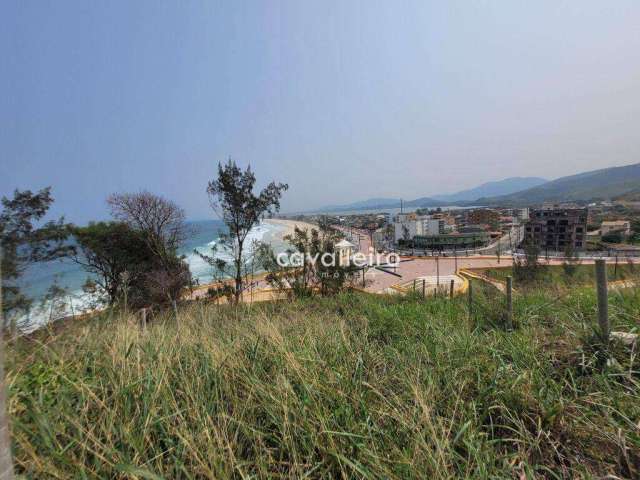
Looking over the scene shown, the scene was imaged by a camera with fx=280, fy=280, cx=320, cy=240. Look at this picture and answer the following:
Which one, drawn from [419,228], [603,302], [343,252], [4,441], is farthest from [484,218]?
[4,441]

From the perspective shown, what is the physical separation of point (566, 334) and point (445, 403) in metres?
1.62

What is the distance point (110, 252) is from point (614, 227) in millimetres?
53284

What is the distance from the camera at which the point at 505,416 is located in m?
1.49

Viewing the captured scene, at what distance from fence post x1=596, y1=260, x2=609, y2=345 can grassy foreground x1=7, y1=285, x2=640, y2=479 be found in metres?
0.17

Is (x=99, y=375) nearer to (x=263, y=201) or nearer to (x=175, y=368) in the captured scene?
(x=175, y=368)

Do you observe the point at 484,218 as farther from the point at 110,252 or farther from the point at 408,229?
the point at 110,252

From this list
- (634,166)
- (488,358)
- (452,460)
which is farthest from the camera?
(634,166)

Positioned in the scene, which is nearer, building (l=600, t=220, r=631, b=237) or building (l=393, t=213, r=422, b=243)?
building (l=600, t=220, r=631, b=237)

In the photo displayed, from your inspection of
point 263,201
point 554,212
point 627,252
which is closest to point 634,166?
point 554,212

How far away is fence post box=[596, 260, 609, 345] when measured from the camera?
2.16 meters

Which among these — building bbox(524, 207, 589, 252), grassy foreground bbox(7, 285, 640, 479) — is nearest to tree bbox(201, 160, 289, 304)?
grassy foreground bbox(7, 285, 640, 479)

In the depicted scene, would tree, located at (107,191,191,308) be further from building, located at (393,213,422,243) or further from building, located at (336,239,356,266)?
building, located at (393,213,422,243)

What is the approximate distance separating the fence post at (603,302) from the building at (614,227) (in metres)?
44.1

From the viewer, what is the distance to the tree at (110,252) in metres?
12.5
